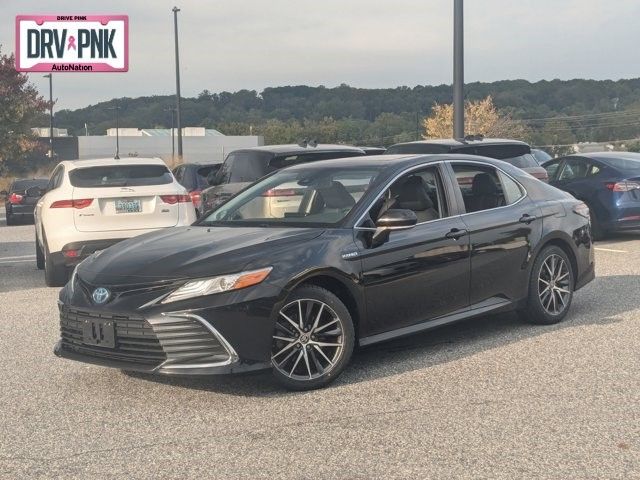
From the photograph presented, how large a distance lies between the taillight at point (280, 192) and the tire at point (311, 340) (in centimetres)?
129

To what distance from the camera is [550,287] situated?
7668 mm

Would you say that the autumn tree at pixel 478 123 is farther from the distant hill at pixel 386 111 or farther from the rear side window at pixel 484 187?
the rear side window at pixel 484 187

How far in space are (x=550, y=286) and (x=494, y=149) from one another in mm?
6145

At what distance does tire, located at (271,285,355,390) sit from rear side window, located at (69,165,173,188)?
5.61 meters

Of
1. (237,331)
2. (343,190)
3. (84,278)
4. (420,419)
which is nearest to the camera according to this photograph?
(420,419)

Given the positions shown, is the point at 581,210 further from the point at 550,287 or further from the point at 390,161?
the point at 390,161

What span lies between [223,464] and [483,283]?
318 centimetres

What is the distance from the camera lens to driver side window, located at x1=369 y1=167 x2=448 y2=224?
665cm

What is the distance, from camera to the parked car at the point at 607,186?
13797mm

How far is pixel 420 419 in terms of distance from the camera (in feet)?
16.8

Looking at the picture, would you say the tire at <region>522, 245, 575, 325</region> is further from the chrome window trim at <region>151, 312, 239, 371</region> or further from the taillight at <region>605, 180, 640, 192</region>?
the taillight at <region>605, 180, 640, 192</region>

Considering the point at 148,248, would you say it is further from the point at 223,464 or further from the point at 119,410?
the point at 223,464

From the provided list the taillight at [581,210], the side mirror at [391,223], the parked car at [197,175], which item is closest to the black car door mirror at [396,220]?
the side mirror at [391,223]

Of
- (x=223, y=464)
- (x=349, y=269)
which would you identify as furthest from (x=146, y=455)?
(x=349, y=269)
